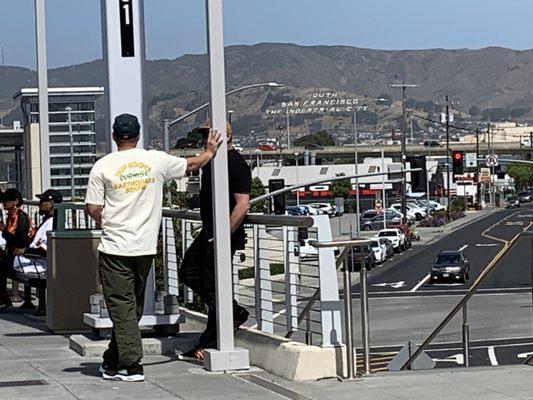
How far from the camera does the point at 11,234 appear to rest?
15.2 m

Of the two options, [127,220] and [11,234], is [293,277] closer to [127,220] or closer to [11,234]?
[127,220]

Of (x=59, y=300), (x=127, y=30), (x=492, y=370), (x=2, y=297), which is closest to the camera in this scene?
(x=492, y=370)

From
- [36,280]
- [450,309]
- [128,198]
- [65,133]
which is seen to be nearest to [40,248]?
[36,280]

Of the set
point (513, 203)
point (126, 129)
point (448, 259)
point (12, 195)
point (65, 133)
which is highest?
point (65, 133)

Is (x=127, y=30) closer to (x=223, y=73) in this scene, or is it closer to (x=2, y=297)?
(x=223, y=73)

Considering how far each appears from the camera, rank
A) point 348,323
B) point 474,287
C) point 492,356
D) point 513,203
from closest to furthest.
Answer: point 348,323
point 474,287
point 492,356
point 513,203

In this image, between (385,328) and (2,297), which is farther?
(385,328)

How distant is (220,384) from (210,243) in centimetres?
141

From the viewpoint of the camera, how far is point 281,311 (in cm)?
1050

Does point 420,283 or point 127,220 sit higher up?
point 127,220

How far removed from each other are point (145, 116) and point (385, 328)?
31.0 m

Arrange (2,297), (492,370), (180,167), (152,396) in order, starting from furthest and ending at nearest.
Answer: (2,297) → (492,370) → (180,167) → (152,396)

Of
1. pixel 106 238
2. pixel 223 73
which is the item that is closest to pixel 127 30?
pixel 223 73

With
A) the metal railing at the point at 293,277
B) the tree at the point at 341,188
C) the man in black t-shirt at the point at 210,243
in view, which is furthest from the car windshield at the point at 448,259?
the tree at the point at 341,188
